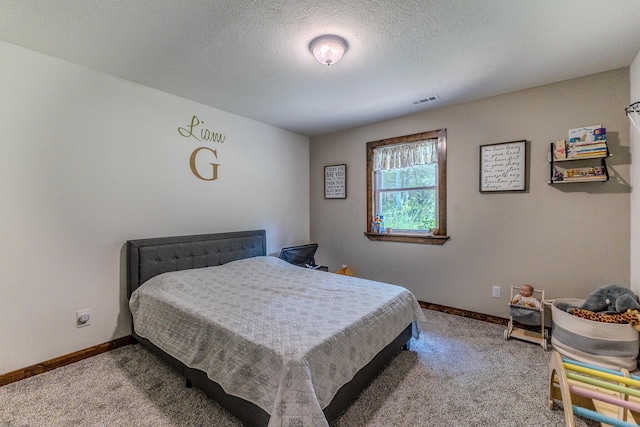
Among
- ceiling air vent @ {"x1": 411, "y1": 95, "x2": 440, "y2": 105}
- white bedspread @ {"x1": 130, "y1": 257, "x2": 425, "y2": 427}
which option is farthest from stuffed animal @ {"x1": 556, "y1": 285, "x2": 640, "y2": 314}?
ceiling air vent @ {"x1": 411, "y1": 95, "x2": 440, "y2": 105}

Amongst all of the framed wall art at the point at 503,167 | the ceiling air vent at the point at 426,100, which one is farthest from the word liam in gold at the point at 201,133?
the framed wall art at the point at 503,167

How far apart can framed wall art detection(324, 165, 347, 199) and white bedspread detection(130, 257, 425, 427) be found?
1706mm

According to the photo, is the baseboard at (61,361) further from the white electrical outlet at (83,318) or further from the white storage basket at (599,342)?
the white storage basket at (599,342)

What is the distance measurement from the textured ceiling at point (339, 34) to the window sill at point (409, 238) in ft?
5.32

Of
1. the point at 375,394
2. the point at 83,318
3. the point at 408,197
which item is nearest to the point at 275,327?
the point at 375,394

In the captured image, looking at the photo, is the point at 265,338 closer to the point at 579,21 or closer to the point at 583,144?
the point at 579,21

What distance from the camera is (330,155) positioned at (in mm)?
4273

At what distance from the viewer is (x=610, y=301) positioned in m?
2.14

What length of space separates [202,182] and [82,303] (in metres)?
1.54

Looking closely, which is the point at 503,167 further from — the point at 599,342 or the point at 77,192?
the point at 77,192

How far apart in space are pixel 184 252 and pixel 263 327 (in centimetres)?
162

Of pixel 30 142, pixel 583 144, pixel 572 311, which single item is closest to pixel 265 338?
pixel 30 142

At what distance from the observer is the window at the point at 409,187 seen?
328 centimetres

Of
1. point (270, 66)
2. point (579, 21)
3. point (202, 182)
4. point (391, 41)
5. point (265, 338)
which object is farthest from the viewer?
point (202, 182)
